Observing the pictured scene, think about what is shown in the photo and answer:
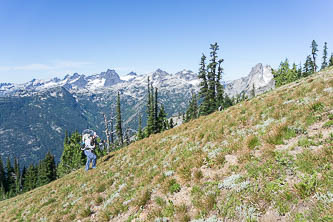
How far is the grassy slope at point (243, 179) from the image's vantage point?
17.1 ft

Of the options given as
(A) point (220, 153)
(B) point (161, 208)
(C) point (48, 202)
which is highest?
(A) point (220, 153)

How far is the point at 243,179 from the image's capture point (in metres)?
6.70

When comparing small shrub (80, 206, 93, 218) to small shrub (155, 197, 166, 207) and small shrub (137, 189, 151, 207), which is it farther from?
small shrub (155, 197, 166, 207)

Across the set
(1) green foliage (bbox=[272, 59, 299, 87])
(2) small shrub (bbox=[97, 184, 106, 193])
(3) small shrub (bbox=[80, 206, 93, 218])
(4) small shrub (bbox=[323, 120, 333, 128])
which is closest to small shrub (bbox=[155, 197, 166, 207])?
(3) small shrub (bbox=[80, 206, 93, 218])

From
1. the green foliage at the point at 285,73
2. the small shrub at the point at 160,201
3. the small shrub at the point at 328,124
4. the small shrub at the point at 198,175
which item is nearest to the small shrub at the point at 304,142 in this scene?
the small shrub at the point at 328,124

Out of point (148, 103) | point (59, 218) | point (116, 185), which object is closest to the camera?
point (59, 218)

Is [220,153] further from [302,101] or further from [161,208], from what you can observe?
[302,101]

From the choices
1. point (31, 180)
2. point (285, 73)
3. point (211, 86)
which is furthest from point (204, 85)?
point (31, 180)

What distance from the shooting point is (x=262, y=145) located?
825 cm

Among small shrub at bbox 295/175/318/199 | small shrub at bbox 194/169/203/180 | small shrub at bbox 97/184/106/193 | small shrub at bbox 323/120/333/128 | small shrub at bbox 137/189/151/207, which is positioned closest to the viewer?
small shrub at bbox 295/175/318/199

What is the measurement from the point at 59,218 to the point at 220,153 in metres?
9.83

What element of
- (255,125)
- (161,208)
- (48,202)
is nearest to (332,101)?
(255,125)

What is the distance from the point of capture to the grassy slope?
5.23m

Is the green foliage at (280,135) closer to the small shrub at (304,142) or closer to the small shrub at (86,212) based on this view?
the small shrub at (304,142)
